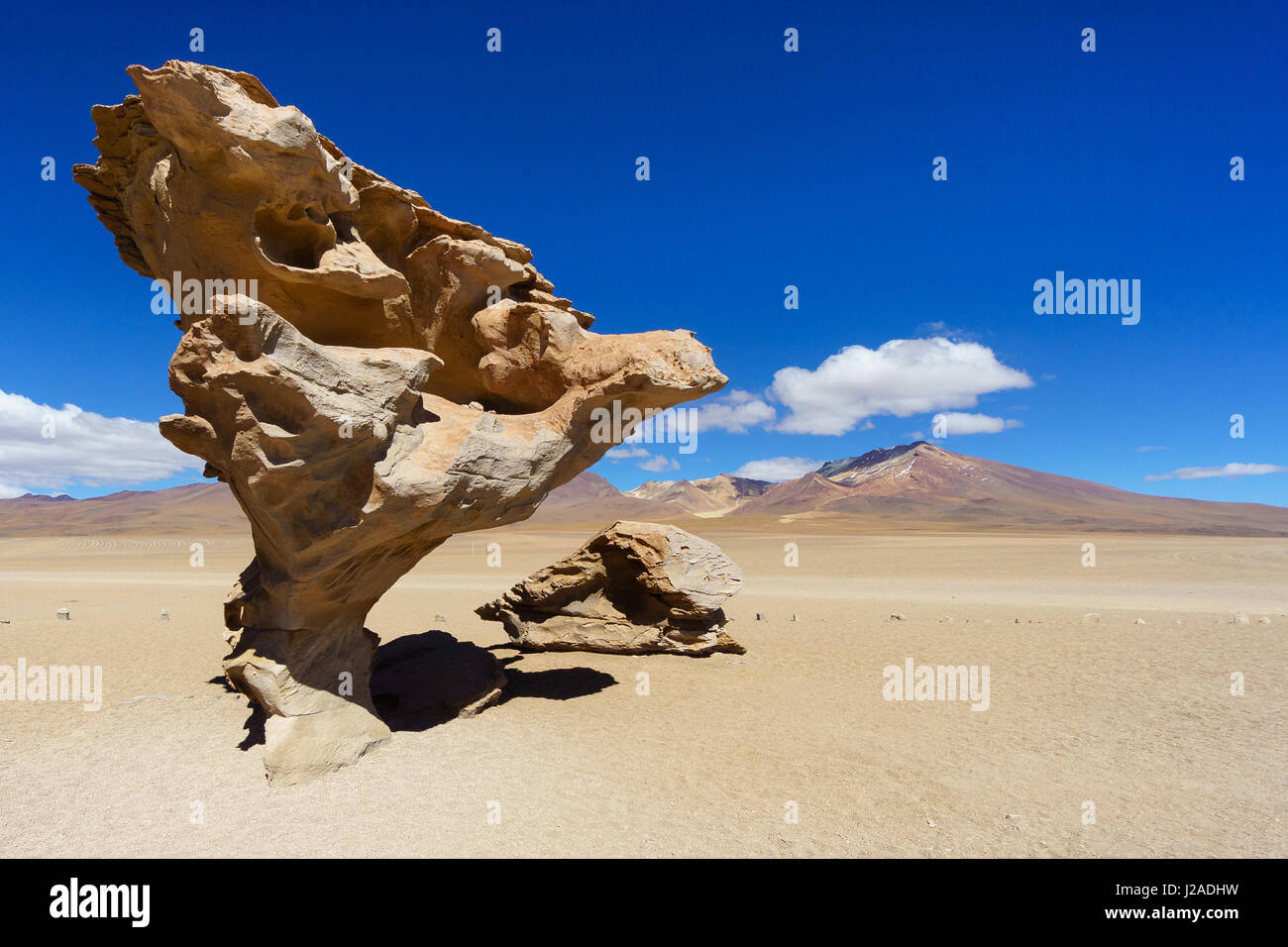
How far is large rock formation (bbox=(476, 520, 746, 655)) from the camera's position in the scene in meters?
13.0

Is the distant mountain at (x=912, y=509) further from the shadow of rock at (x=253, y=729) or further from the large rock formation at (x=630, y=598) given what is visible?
the shadow of rock at (x=253, y=729)

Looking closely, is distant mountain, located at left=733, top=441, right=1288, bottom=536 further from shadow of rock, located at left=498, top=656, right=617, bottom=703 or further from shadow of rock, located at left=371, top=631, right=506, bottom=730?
shadow of rock, located at left=371, top=631, right=506, bottom=730

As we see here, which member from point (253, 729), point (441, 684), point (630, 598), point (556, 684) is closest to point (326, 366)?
point (253, 729)

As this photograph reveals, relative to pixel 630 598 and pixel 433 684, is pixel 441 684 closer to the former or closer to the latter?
pixel 433 684

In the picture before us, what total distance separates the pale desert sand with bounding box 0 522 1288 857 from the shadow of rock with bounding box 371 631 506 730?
13.7 inches

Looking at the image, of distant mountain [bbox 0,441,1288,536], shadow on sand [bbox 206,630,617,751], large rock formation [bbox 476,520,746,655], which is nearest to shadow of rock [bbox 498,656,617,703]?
shadow on sand [bbox 206,630,617,751]

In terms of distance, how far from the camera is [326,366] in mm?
6723

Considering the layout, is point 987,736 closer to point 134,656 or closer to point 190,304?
point 190,304

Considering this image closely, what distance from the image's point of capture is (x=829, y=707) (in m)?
10.2

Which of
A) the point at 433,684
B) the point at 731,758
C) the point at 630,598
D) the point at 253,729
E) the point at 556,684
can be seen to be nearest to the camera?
the point at 731,758

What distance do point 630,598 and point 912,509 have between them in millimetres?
136995

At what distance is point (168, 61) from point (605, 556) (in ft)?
33.1

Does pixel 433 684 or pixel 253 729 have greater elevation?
pixel 433 684

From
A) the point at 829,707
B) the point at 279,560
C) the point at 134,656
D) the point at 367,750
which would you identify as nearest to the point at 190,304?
the point at 279,560
